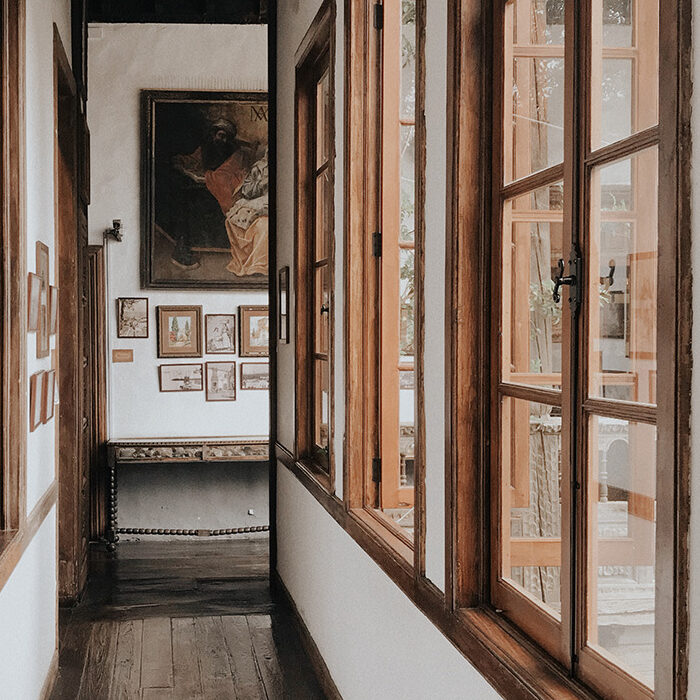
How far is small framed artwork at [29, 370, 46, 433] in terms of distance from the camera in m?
3.72

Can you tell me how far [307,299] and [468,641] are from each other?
2.83m

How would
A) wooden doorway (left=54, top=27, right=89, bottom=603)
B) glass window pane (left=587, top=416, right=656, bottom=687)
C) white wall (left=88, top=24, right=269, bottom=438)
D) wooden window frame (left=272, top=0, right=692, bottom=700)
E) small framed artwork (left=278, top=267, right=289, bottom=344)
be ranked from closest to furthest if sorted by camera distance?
wooden window frame (left=272, top=0, right=692, bottom=700)
glass window pane (left=587, top=416, right=656, bottom=687)
small framed artwork (left=278, top=267, right=289, bottom=344)
wooden doorway (left=54, top=27, right=89, bottom=603)
white wall (left=88, top=24, right=269, bottom=438)

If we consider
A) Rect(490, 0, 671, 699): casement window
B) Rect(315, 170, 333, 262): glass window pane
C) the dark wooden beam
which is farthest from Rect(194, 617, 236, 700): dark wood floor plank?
the dark wooden beam

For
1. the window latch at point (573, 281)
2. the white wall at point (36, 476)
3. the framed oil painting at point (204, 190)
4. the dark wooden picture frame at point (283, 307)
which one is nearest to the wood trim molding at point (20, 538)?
the white wall at point (36, 476)

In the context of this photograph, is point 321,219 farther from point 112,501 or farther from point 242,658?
point 112,501

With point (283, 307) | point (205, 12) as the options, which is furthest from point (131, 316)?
point (283, 307)

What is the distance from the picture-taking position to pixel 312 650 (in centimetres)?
447

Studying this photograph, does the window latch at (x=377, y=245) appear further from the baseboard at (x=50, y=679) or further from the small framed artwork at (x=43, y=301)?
the baseboard at (x=50, y=679)

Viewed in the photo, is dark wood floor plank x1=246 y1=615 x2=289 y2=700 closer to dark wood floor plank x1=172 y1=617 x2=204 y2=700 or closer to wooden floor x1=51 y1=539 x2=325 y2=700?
wooden floor x1=51 y1=539 x2=325 y2=700

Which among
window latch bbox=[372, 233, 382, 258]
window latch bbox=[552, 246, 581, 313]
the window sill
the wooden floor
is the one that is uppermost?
window latch bbox=[372, 233, 382, 258]

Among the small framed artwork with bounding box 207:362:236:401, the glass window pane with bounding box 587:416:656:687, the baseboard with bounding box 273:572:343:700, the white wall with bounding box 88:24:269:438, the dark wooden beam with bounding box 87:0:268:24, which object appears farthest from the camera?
the small framed artwork with bounding box 207:362:236:401

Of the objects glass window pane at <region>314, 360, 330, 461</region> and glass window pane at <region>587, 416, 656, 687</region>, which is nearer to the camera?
glass window pane at <region>587, 416, 656, 687</region>

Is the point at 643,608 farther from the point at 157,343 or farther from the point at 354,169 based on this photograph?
the point at 157,343

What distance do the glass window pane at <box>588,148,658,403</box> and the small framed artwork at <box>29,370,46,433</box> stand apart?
2563mm
